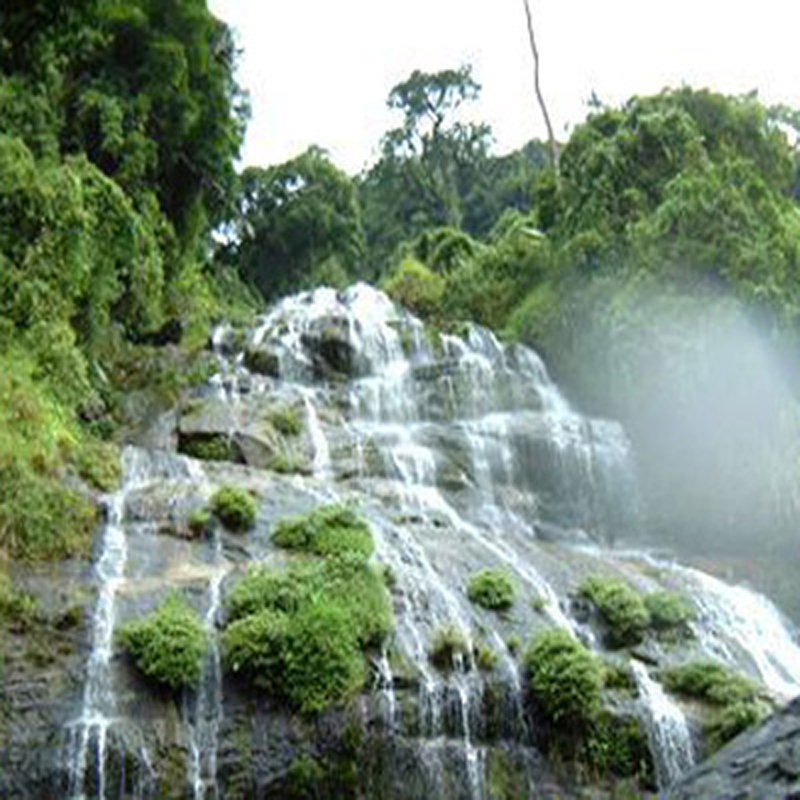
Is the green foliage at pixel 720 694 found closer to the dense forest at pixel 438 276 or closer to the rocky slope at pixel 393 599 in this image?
the rocky slope at pixel 393 599

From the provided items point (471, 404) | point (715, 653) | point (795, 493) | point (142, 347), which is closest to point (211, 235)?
point (142, 347)

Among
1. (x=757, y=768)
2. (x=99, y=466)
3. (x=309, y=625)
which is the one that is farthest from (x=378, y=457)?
(x=757, y=768)

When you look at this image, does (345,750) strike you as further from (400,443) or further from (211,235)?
(211,235)

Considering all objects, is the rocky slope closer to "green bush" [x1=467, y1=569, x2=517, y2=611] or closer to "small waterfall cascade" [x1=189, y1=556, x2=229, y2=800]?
"small waterfall cascade" [x1=189, y1=556, x2=229, y2=800]

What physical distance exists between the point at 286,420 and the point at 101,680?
818 cm

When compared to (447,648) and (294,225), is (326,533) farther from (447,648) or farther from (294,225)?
(294,225)

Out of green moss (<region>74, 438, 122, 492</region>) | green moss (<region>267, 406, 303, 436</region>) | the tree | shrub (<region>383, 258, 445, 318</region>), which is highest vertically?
the tree

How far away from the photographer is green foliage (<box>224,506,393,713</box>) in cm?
980

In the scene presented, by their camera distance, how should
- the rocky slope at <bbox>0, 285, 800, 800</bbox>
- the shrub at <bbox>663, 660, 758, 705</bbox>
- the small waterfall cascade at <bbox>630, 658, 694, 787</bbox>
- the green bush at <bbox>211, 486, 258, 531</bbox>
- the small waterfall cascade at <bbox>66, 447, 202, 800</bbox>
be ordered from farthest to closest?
the green bush at <bbox>211, 486, 258, 531</bbox> < the shrub at <bbox>663, 660, 758, 705</bbox> < the small waterfall cascade at <bbox>630, 658, 694, 787</bbox> < the rocky slope at <bbox>0, 285, 800, 800</bbox> < the small waterfall cascade at <bbox>66, 447, 202, 800</bbox>

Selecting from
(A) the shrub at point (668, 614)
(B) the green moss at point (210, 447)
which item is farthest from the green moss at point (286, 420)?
(A) the shrub at point (668, 614)

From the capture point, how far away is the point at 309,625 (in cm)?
1017

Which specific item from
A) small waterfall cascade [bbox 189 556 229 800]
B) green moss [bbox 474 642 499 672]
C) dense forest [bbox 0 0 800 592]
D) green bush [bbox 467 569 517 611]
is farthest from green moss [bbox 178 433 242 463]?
green moss [bbox 474 642 499 672]

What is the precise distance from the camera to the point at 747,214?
64.2 ft

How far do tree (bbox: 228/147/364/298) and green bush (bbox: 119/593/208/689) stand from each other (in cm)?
2564
